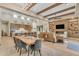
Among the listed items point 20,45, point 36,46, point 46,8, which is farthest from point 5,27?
point 46,8

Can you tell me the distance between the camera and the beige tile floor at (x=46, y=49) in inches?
102

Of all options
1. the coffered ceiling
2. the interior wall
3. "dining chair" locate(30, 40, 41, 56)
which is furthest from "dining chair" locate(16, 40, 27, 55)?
the coffered ceiling

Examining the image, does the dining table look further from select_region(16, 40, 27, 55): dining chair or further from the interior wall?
the interior wall

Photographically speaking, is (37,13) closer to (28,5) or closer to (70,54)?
(28,5)

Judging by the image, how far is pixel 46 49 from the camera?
2.65 meters

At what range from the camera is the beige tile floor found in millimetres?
2580

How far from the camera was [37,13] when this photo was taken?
2783mm

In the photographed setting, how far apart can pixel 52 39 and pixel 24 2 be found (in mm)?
1072


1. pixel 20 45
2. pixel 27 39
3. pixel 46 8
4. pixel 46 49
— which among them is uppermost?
pixel 46 8

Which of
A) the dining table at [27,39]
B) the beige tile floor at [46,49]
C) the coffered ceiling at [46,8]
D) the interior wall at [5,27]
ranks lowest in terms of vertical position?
the beige tile floor at [46,49]

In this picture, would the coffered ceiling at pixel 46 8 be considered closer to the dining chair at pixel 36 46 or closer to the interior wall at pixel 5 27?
the interior wall at pixel 5 27

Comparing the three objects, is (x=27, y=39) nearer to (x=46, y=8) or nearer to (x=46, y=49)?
(x=46, y=49)

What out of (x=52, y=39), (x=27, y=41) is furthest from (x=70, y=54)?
(x=27, y=41)

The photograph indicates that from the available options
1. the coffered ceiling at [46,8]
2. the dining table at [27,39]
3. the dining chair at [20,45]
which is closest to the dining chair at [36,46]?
the dining table at [27,39]
